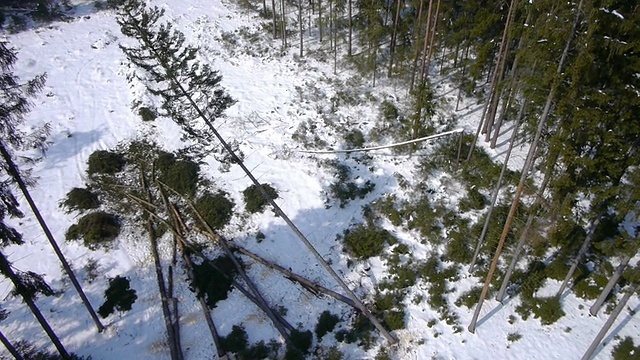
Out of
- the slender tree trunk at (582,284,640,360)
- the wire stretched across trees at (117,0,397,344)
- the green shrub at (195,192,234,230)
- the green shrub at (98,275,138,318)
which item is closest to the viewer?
the slender tree trunk at (582,284,640,360)

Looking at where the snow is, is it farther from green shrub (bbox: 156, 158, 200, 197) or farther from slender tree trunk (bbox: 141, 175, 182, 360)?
green shrub (bbox: 156, 158, 200, 197)

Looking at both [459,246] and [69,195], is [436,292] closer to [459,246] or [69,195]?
[459,246]

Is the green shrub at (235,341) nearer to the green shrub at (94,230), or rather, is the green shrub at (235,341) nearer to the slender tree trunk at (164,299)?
the slender tree trunk at (164,299)

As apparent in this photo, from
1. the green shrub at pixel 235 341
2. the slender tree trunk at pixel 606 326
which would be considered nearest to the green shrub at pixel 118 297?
the green shrub at pixel 235 341

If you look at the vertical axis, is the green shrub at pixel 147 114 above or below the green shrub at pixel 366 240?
above

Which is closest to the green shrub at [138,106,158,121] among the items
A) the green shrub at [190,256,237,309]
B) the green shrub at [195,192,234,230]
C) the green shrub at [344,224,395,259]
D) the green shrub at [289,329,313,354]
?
the green shrub at [195,192,234,230]


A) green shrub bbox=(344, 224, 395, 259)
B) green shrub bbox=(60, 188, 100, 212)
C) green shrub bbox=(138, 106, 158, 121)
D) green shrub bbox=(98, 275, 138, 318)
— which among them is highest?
green shrub bbox=(138, 106, 158, 121)

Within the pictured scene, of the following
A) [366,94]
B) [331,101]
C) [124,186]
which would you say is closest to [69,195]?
[124,186]
